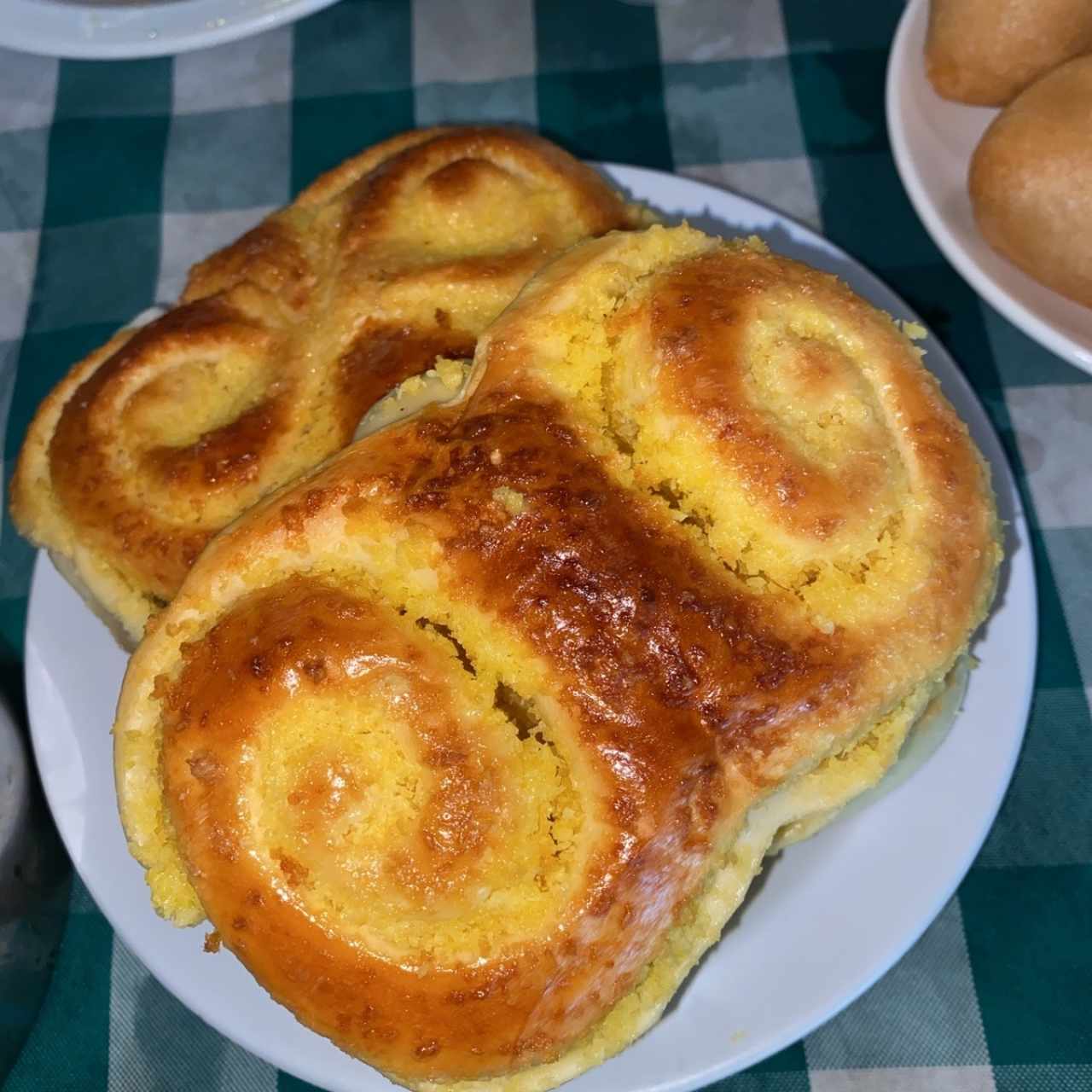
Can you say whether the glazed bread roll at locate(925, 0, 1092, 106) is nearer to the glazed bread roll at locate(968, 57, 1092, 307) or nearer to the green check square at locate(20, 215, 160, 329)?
the glazed bread roll at locate(968, 57, 1092, 307)

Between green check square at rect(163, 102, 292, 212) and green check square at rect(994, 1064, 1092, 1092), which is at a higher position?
green check square at rect(163, 102, 292, 212)

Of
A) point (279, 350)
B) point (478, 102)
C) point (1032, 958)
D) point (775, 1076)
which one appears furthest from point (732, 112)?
point (775, 1076)

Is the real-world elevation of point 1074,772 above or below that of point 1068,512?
below

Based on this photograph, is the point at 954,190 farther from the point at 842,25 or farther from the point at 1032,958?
the point at 1032,958

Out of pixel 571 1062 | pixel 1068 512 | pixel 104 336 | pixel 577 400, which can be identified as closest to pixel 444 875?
pixel 571 1062

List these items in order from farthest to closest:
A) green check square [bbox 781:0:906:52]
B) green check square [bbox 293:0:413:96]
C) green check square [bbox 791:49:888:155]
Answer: green check square [bbox 293:0:413:96] < green check square [bbox 781:0:906:52] < green check square [bbox 791:49:888:155]

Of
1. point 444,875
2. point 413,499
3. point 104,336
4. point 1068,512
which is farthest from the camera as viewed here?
point 104,336

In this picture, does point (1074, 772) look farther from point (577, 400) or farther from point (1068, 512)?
point (577, 400)

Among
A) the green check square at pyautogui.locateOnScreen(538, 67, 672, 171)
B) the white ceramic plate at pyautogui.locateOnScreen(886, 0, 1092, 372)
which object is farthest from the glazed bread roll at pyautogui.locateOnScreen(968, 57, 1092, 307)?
the green check square at pyautogui.locateOnScreen(538, 67, 672, 171)
